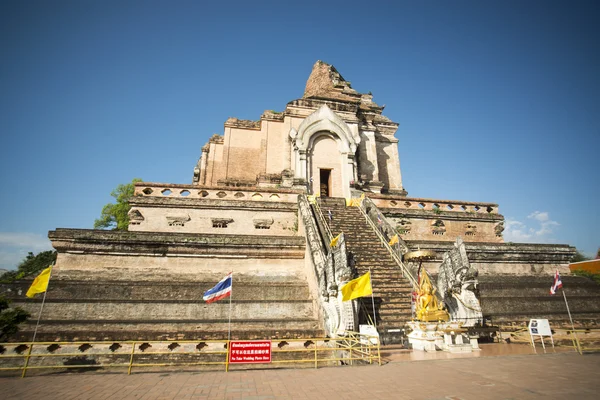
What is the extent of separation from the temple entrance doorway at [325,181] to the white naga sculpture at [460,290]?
12005 mm

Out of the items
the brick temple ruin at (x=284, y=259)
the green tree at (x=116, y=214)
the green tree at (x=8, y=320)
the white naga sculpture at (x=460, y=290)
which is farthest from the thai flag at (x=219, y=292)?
the green tree at (x=116, y=214)

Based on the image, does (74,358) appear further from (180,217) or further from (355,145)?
(355,145)

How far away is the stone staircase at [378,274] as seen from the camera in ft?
32.9

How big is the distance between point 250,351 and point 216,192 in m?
10.3

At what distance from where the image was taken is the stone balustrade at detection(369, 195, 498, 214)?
18344 millimetres

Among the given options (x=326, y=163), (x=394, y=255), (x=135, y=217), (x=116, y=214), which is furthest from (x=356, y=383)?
(x=116, y=214)

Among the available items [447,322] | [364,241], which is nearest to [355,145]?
[364,241]

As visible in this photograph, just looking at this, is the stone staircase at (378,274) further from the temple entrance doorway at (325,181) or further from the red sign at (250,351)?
the temple entrance doorway at (325,181)

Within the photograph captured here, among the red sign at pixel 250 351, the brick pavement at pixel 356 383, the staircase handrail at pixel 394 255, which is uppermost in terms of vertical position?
the staircase handrail at pixel 394 255

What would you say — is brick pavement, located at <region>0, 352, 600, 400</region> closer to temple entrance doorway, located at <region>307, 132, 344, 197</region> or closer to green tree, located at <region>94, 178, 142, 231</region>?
temple entrance doorway, located at <region>307, 132, 344, 197</region>

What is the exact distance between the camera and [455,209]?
61.9 ft

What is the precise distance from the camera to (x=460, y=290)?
33.8 ft

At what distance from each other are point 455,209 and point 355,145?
24.1 feet

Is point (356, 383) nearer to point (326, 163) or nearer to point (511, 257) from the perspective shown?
point (511, 257)
